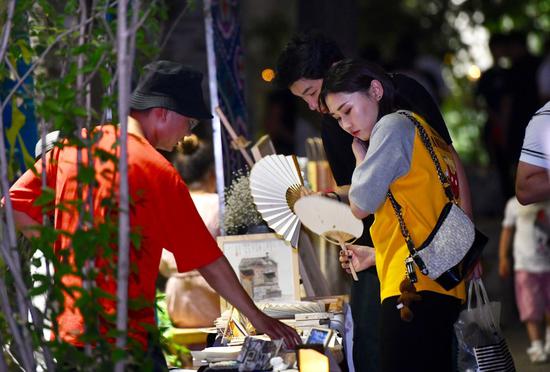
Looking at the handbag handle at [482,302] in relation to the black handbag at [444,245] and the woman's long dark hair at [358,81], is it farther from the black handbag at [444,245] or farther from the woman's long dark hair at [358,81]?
the woman's long dark hair at [358,81]

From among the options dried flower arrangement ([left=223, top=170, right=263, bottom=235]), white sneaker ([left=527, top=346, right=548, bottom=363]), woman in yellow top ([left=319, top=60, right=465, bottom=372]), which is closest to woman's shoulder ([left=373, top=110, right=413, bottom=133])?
woman in yellow top ([left=319, top=60, right=465, bottom=372])

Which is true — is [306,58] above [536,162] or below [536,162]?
above

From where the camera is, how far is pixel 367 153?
12.9 ft

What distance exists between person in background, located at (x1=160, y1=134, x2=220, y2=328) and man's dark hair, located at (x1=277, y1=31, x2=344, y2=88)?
1.14 metres

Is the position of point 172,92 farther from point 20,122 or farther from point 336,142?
point 336,142

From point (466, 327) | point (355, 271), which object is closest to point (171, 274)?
point (355, 271)

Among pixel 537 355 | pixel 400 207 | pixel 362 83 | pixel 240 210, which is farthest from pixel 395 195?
pixel 537 355

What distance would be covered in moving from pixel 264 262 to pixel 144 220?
1626mm

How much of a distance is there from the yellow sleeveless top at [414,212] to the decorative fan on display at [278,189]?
933mm

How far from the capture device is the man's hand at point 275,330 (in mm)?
3953

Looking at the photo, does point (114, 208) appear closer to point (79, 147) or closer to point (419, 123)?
point (79, 147)

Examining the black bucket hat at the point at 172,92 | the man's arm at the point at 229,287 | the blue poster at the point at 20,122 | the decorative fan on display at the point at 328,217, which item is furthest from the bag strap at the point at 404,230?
the blue poster at the point at 20,122

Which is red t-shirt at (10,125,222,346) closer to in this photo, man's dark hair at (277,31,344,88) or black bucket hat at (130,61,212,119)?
black bucket hat at (130,61,212,119)

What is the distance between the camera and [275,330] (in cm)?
402
